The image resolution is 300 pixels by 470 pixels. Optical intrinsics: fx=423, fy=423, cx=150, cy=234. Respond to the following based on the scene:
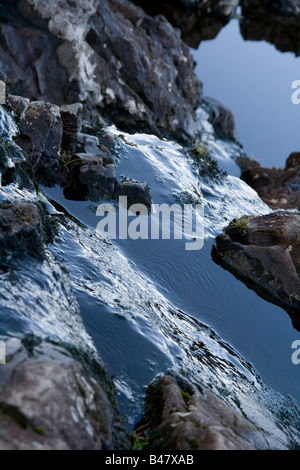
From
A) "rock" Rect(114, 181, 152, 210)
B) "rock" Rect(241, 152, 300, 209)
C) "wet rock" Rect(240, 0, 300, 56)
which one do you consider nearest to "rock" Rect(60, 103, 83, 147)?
"rock" Rect(114, 181, 152, 210)

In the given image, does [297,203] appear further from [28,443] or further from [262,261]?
[28,443]

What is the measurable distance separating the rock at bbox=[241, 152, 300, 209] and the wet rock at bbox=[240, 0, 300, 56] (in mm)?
25844

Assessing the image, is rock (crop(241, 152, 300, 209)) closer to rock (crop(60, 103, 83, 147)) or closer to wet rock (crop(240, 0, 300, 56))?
rock (crop(60, 103, 83, 147))

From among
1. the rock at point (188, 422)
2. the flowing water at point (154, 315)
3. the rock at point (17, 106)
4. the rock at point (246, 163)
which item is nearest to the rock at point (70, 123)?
the rock at point (17, 106)

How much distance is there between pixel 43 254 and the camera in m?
6.68

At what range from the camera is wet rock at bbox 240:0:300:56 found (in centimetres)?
4303

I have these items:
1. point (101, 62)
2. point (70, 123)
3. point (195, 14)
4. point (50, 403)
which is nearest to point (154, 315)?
point (50, 403)

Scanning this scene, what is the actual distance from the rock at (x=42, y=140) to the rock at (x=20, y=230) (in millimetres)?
3474

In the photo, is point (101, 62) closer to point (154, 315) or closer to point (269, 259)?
point (269, 259)

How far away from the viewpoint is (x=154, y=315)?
25.7 ft

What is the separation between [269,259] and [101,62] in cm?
1264

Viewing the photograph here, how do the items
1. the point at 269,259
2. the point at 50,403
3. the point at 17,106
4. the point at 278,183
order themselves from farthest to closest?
the point at 278,183 < the point at 269,259 < the point at 17,106 < the point at 50,403

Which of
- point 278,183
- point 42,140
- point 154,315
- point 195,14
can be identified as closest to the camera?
point 154,315

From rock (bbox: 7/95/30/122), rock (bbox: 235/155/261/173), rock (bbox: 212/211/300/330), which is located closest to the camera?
rock (bbox: 7/95/30/122)
